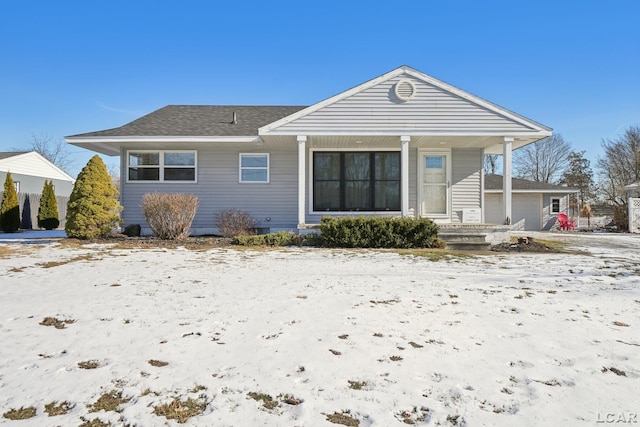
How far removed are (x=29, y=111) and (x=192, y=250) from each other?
35.6 meters

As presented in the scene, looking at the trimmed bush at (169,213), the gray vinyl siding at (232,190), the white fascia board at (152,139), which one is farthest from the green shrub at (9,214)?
the trimmed bush at (169,213)

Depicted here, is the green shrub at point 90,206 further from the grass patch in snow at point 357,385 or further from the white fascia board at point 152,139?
the grass patch in snow at point 357,385

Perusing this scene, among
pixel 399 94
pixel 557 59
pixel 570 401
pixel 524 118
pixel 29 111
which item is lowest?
pixel 570 401

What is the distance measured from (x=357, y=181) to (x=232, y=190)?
4.32 m

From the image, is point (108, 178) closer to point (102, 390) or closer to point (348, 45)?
point (102, 390)

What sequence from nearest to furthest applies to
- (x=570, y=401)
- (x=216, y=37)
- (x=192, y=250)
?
(x=570, y=401) → (x=192, y=250) → (x=216, y=37)

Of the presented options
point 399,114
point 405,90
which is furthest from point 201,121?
point 405,90

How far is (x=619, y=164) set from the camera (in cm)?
3161

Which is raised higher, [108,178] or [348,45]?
[348,45]

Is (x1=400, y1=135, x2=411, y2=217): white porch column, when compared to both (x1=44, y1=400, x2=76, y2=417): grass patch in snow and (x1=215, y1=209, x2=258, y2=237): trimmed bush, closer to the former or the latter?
(x1=215, y1=209, x2=258, y2=237): trimmed bush

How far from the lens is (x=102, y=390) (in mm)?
2227

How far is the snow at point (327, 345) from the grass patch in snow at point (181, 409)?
0.04m

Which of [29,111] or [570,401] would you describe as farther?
[29,111]

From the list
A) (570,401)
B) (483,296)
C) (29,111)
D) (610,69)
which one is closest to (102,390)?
(570,401)
